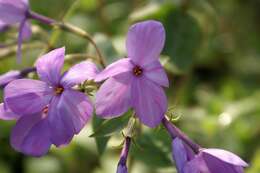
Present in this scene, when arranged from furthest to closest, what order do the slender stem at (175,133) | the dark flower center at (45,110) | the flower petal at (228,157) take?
the dark flower center at (45,110) → the slender stem at (175,133) → the flower petal at (228,157)

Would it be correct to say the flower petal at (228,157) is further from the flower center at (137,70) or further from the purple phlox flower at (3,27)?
the purple phlox flower at (3,27)

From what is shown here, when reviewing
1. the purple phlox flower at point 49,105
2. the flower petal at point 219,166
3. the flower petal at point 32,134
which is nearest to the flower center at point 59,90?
the purple phlox flower at point 49,105

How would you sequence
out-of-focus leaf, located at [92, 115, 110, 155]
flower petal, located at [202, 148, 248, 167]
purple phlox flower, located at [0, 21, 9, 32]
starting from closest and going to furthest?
flower petal, located at [202, 148, 248, 167], out-of-focus leaf, located at [92, 115, 110, 155], purple phlox flower, located at [0, 21, 9, 32]

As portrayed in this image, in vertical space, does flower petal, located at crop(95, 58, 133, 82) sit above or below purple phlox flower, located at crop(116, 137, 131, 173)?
above

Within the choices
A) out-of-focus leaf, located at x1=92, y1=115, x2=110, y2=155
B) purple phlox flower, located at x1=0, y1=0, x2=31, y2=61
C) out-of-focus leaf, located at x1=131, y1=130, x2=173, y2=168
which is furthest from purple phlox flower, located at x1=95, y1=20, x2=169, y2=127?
out-of-focus leaf, located at x1=131, y1=130, x2=173, y2=168

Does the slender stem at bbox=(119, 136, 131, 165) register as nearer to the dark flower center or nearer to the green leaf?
the green leaf

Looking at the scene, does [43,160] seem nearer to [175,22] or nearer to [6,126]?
[6,126]
